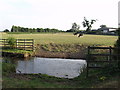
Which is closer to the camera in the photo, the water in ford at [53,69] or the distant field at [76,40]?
the water in ford at [53,69]

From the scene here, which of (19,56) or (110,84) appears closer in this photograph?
(110,84)

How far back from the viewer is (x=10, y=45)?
2731cm

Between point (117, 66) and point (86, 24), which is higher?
point (86, 24)

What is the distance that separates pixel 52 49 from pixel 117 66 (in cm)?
2023

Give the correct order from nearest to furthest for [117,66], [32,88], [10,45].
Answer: [32,88], [117,66], [10,45]

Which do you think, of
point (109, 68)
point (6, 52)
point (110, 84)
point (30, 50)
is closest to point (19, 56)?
point (6, 52)

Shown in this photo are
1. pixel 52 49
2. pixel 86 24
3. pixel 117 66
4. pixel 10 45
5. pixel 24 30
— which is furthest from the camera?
pixel 24 30

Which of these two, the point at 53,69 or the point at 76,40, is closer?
the point at 53,69

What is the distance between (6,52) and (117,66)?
1781 centimetres

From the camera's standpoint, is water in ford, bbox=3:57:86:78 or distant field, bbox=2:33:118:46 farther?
distant field, bbox=2:33:118:46

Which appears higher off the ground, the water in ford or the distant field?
the distant field

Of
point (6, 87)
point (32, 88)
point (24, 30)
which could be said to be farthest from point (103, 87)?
point (24, 30)

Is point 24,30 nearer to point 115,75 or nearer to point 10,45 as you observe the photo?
point 10,45

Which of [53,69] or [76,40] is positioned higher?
[76,40]
